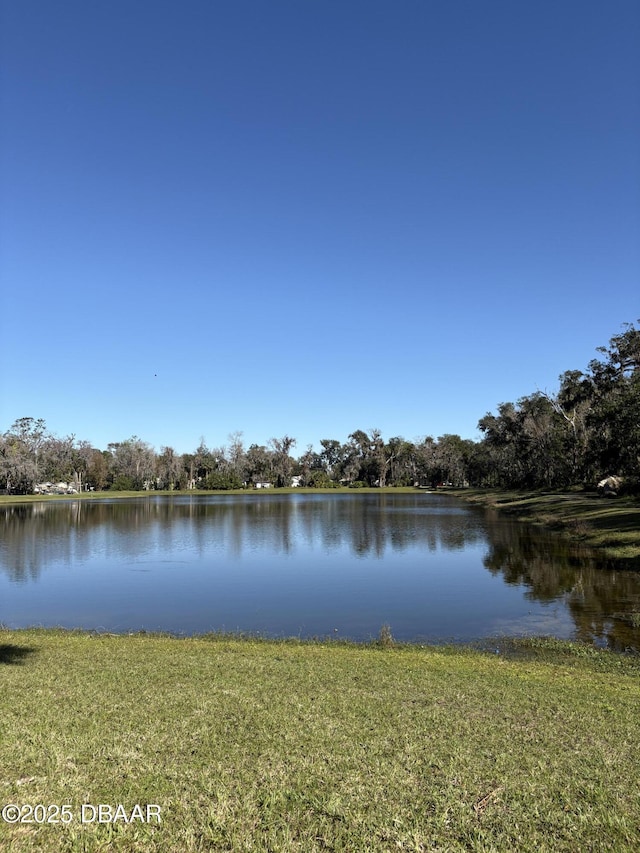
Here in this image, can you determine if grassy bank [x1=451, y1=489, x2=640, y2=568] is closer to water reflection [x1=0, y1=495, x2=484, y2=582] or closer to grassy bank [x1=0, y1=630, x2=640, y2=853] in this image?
water reflection [x1=0, y1=495, x2=484, y2=582]

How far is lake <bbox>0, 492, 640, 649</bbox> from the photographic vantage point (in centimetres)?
1568

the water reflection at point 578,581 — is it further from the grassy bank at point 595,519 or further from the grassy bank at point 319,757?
the grassy bank at point 319,757

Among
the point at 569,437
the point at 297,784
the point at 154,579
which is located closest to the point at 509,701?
the point at 297,784

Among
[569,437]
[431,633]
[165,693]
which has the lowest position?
[431,633]

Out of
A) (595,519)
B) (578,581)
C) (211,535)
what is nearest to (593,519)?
(595,519)

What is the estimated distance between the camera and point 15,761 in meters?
5.52

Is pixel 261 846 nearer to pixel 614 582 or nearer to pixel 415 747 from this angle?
pixel 415 747

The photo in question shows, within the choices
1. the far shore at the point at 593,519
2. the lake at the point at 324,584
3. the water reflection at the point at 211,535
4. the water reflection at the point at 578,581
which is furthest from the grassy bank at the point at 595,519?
the water reflection at the point at 211,535

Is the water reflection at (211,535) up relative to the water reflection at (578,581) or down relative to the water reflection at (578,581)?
up

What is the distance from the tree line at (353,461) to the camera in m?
65.2

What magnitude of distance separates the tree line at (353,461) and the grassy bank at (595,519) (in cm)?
1011

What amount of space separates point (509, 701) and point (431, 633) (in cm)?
677

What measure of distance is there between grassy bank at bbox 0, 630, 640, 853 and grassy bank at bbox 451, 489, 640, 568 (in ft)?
61.1

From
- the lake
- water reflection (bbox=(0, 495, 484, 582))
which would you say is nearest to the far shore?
the lake
